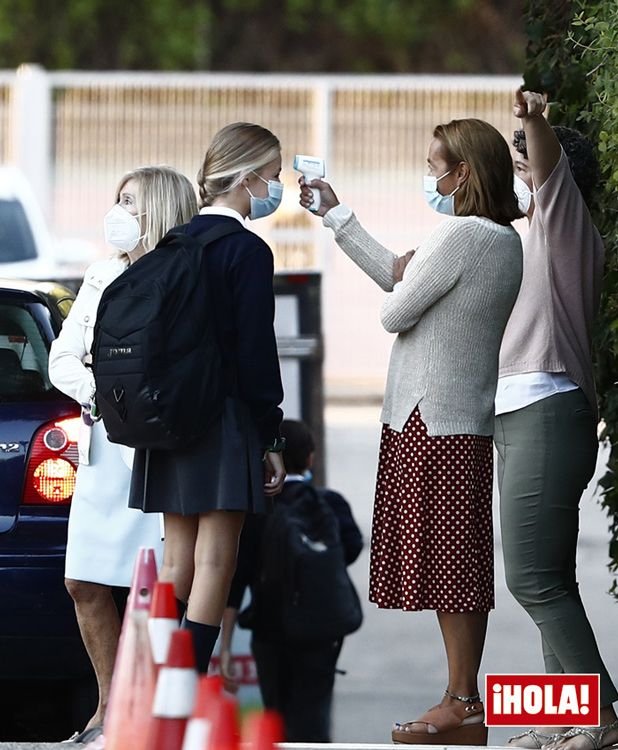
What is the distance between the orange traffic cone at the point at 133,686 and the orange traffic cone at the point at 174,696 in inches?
5.6

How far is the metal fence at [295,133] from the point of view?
1781cm

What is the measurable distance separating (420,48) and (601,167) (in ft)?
77.4

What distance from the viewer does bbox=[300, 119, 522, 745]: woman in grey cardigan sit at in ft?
14.7

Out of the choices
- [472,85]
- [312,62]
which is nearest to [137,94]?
[472,85]

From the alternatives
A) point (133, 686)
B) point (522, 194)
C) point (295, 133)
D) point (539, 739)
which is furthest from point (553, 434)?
point (295, 133)

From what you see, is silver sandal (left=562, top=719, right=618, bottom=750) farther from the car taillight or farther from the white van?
the white van

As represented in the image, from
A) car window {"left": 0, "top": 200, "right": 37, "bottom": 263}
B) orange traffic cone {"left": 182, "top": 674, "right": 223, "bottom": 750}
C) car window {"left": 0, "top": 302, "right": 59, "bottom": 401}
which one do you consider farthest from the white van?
orange traffic cone {"left": 182, "top": 674, "right": 223, "bottom": 750}

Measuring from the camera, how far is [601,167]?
191 inches

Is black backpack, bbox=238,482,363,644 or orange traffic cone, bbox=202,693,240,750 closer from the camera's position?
orange traffic cone, bbox=202,693,240,750

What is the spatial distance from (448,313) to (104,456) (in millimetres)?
1032

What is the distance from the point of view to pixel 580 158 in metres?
4.60

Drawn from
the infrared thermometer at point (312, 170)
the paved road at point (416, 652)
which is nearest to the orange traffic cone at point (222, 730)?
the infrared thermometer at point (312, 170)

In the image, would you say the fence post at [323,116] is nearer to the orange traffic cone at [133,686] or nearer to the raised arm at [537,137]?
the raised arm at [537,137]

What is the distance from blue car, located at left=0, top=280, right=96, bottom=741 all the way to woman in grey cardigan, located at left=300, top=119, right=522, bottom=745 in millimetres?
1000
